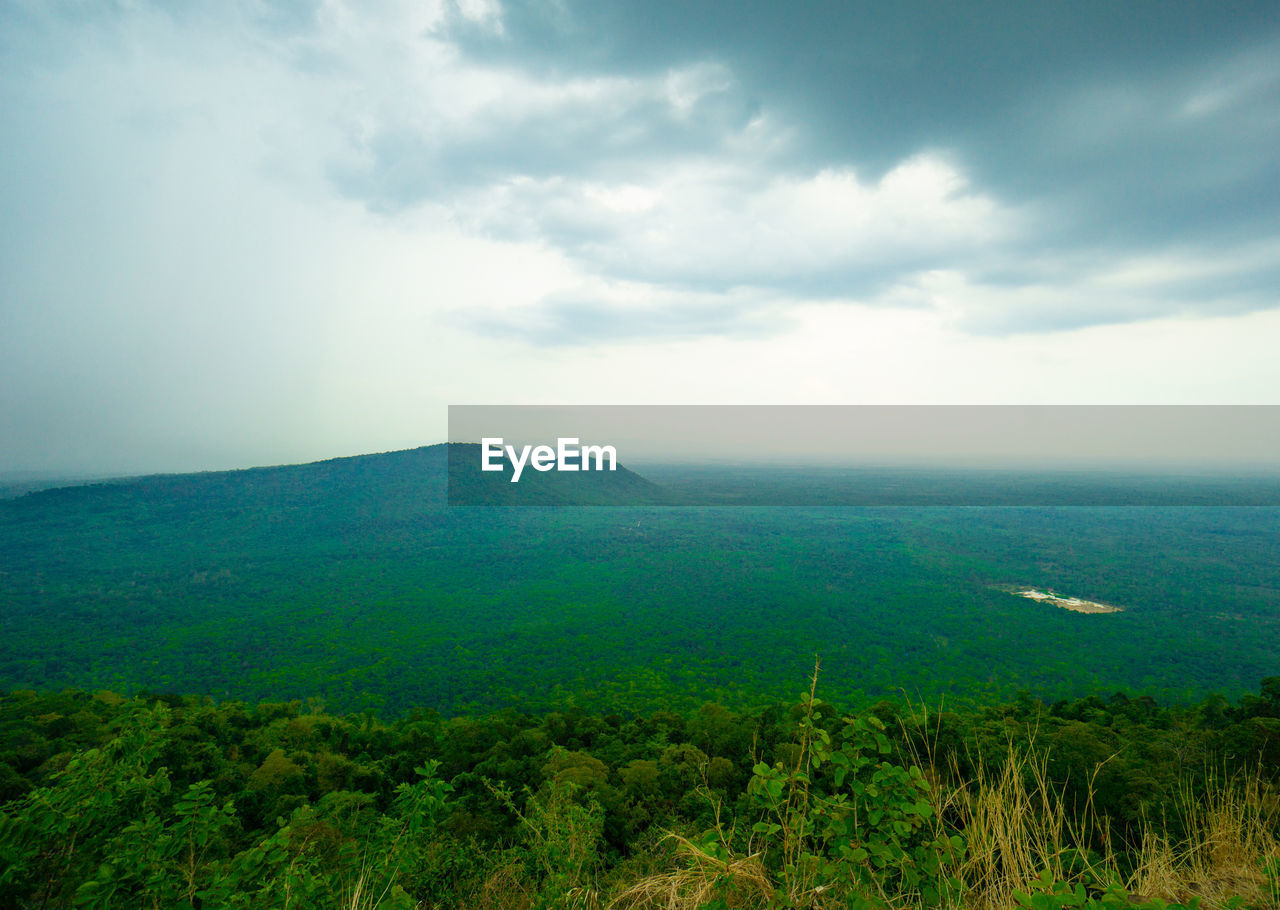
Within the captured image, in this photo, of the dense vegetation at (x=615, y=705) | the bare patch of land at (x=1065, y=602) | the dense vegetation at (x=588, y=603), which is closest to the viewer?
the dense vegetation at (x=615, y=705)

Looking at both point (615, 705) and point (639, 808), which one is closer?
point (639, 808)

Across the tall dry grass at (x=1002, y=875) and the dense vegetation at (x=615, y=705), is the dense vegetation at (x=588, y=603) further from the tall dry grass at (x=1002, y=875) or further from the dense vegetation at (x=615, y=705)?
the tall dry grass at (x=1002, y=875)

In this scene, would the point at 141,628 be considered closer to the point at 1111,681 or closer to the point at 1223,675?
the point at 1111,681

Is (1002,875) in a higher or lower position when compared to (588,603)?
higher

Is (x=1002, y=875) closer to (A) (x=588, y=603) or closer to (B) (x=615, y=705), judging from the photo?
(B) (x=615, y=705)

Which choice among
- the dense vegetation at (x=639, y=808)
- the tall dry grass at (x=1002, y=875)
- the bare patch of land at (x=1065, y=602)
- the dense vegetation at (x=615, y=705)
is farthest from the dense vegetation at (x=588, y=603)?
the tall dry grass at (x=1002, y=875)

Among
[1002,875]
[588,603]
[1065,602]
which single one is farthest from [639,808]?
[1065,602]
